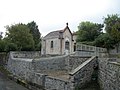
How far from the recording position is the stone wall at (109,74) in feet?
42.7

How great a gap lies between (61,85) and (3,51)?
2490cm

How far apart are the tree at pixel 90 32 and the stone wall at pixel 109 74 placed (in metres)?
31.9

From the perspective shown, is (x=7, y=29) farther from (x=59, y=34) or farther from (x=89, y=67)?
(x=89, y=67)

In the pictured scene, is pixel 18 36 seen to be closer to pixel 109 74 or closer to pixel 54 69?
pixel 54 69

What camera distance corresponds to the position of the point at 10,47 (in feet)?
129

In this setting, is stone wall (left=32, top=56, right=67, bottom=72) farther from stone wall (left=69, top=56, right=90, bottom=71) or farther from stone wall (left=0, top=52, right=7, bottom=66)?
stone wall (left=0, top=52, right=7, bottom=66)

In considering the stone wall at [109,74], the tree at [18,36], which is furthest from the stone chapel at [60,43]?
the stone wall at [109,74]

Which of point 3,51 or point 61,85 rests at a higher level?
point 3,51

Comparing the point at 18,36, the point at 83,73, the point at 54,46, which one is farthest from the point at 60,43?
the point at 83,73

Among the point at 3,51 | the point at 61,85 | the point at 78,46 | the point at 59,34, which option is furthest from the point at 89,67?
the point at 3,51

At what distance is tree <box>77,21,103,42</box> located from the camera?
163ft

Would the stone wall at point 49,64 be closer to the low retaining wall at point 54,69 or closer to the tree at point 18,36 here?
the low retaining wall at point 54,69

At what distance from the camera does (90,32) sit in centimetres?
5078

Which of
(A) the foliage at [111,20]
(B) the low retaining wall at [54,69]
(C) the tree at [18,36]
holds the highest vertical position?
(A) the foliage at [111,20]
